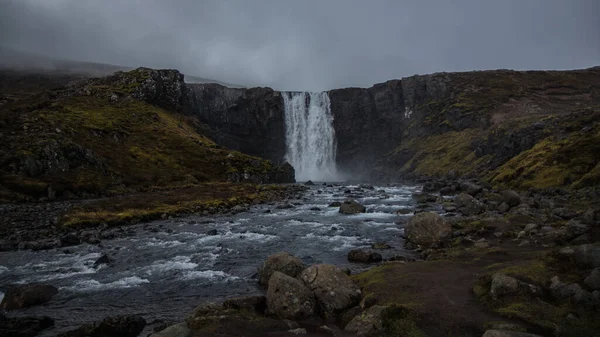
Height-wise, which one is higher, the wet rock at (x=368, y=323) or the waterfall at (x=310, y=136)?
the waterfall at (x=310, y=136)

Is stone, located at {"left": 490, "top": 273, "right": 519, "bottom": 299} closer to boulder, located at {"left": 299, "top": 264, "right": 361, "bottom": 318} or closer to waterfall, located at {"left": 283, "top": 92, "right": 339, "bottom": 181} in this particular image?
boulder, located at {"left": 299, "top": 264, "right": 361, "bottom": 318}

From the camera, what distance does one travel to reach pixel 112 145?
78.7 meters

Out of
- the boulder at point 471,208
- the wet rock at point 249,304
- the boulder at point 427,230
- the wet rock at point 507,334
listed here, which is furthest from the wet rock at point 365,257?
the boulder at point 471,208

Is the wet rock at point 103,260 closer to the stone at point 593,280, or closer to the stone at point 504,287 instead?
the stone at point 504,287

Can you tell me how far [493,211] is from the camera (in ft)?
122

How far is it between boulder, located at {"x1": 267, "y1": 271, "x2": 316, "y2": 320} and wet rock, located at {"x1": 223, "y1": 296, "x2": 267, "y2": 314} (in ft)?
1.38

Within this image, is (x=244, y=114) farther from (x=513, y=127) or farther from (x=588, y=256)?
(x=588, y=256)

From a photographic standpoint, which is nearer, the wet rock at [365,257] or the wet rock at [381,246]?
the wet rock at [365,257]

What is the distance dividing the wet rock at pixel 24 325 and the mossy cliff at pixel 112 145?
41645mm

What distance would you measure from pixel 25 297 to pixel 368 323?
16593mm

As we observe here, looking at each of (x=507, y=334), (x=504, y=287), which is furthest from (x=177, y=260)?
(x=507, y=334)

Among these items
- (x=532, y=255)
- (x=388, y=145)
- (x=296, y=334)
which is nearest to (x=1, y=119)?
(x=296, y=334)

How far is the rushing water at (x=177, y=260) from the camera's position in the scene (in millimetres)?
17984

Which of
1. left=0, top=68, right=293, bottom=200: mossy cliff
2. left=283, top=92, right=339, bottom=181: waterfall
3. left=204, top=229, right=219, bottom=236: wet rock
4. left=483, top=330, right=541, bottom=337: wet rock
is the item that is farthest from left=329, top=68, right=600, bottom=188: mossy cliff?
left=483, top=330, right=541, bottom=337: wet rock
